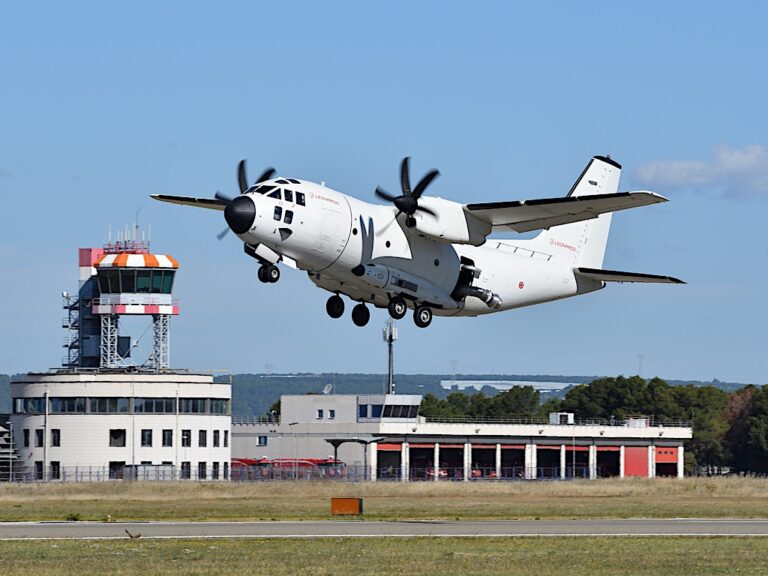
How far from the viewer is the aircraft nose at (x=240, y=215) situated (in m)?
40.9

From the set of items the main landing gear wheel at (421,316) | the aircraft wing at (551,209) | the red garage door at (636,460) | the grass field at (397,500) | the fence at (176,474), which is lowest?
the red garage door at (636,460)

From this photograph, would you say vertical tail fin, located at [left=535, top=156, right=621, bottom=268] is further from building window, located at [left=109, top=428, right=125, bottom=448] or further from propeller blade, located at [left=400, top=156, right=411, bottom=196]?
building window, located at [left=109, top=428, right=125, bottom=448]

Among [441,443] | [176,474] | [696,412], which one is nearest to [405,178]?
[176,474]

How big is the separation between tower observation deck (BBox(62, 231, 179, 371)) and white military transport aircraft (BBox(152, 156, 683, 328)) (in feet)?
211

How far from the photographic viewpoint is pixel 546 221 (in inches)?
1948

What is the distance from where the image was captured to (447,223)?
4669cm

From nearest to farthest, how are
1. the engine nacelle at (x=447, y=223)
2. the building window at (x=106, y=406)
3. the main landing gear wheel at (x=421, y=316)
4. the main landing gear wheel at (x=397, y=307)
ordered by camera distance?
1. the main landing gear wheel at (x=397, y=307)
2. the engine nacelle at (x=447, y=223)
3. the main landing gear wheel at (x=421, y=316)
4. the building window at (x=106, y=406)

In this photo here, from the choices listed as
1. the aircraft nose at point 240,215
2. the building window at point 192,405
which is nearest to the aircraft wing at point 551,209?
the aircraft nose at point 240,215

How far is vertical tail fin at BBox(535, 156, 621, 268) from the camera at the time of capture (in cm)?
5391

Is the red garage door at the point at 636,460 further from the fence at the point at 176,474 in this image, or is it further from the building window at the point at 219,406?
the building window at the point at 219,406

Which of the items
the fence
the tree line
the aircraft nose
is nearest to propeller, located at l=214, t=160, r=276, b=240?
the aircraft nose

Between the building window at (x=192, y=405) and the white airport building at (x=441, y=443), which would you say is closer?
the building window at (x=192, y=405)

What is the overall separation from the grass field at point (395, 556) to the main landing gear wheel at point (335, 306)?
7.86m

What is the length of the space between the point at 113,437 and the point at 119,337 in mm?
10632
